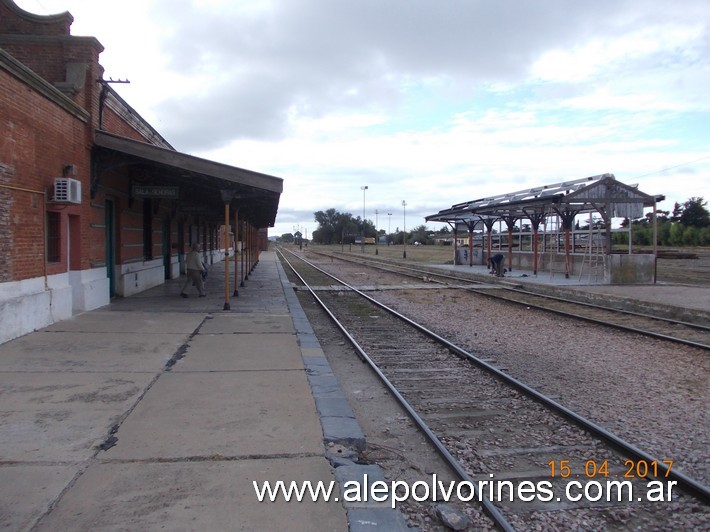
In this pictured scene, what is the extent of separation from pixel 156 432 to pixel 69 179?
6.75m

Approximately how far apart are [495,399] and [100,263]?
381 inches

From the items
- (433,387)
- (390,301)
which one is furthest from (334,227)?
(433,387)

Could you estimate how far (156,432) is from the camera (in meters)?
4.83

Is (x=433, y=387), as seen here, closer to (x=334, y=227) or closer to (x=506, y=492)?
(x=506, y=492)

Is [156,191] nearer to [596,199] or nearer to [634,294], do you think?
[634,294]

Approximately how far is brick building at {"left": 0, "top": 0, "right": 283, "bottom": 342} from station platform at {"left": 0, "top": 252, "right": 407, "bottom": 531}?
143cm

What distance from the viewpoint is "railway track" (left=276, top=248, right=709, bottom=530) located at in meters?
3.85

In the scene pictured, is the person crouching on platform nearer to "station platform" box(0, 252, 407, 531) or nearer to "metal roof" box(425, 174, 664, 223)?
"metal roof" box(425, 174, 664, 223)

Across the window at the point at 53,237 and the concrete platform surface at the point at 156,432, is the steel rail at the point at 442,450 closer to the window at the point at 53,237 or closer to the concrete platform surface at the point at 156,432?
the concrete platform surface at the point at 156,432

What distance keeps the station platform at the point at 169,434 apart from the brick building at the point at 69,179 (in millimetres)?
1433

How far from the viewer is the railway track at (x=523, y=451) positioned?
3846mm

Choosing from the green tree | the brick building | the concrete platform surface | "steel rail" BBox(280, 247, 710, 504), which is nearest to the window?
the brick building

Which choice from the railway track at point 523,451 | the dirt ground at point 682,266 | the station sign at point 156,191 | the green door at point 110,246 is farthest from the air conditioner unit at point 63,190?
the dirt ground at point 682,266

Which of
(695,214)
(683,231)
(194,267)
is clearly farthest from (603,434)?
(695,214)
